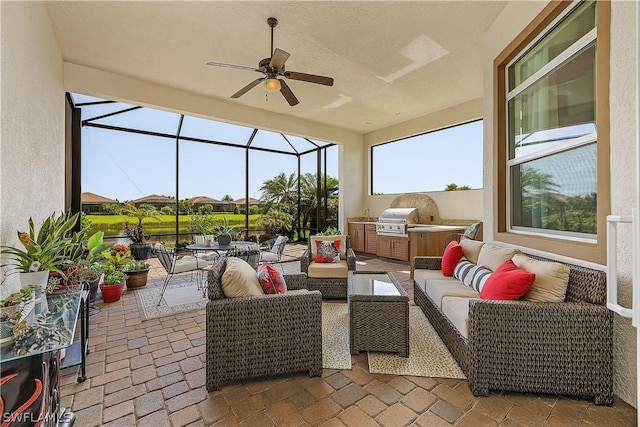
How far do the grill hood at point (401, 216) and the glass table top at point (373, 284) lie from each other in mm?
3253

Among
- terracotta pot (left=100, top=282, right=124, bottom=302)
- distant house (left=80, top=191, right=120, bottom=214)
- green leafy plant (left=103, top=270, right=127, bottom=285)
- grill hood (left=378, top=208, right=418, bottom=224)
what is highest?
distant house (left=80, top=191, right=120, bottom=214)

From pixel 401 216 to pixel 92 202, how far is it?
645 cm

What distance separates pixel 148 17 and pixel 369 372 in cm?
411

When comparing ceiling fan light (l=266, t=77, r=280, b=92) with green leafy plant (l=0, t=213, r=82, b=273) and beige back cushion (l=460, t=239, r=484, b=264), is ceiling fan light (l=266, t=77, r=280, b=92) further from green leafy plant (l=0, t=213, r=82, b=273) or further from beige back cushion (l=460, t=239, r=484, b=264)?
beige back cushion (l=460, t=239, r=484, b=264)

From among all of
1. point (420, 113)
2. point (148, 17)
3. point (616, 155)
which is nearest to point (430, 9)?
point (616, 155)

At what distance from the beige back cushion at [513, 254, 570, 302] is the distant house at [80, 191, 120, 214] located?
23.6 ft

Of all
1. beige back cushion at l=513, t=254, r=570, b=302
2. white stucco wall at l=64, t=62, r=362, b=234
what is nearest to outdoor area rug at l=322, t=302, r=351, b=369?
beige back cushion at l=513, t=254, r=570, b=302

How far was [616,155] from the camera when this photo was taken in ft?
6.11

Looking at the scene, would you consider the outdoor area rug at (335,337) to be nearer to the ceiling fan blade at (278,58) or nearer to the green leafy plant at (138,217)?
the ceiling fan blade at (278,58)

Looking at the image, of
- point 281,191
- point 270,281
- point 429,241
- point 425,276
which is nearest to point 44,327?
point 270,281

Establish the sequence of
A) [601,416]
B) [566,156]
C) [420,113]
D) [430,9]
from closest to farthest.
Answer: [601,416]
[566,156]
[430,9]
[420,113]

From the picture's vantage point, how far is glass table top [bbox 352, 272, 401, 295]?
254cm

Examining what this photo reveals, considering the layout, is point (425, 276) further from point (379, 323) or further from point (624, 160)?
point (624, 160)

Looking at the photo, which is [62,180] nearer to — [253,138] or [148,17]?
[148,17]
